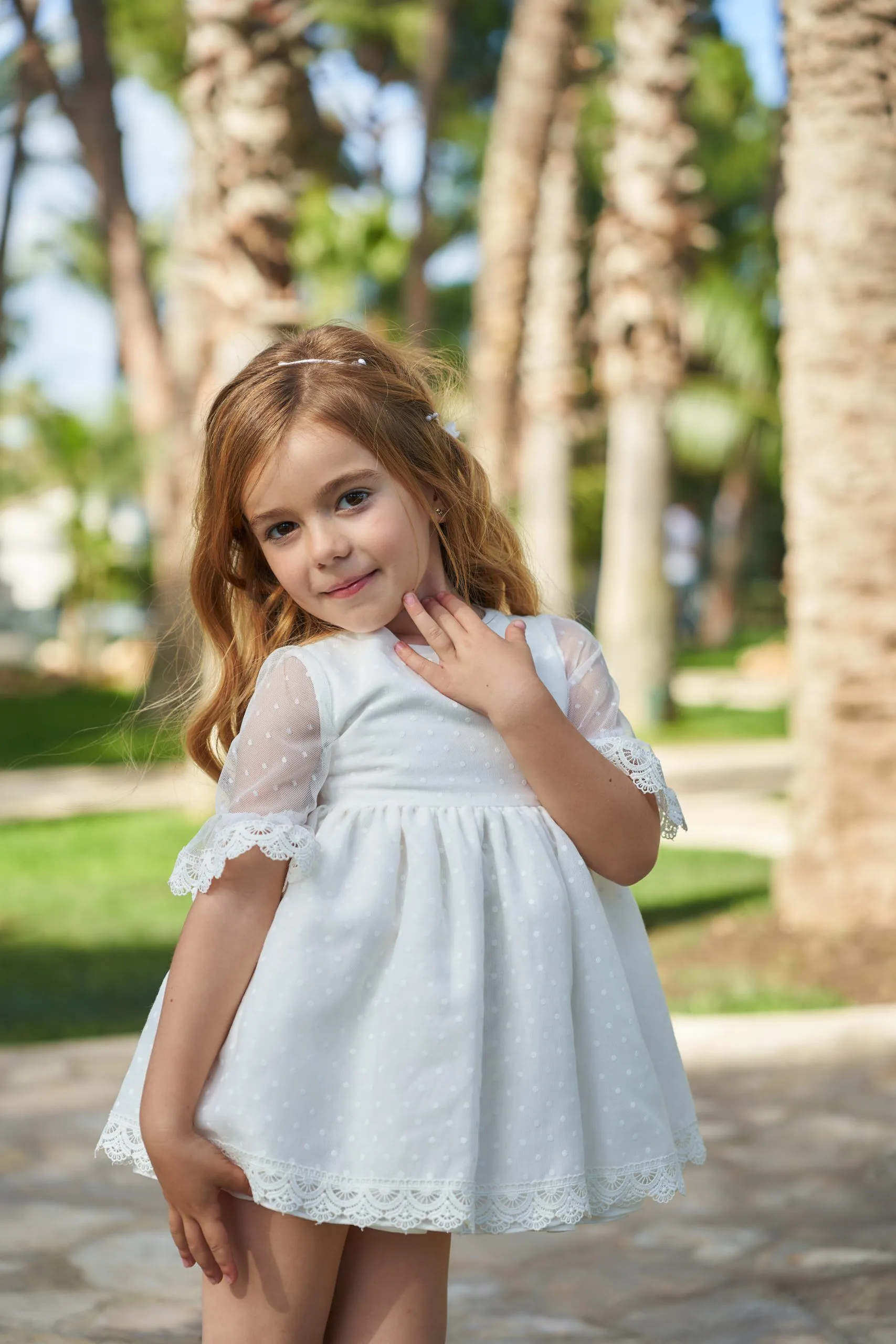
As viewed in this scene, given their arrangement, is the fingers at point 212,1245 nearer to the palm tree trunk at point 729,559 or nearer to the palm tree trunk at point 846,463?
the palm tree trunk at point 846,463

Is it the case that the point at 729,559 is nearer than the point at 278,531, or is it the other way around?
the point at 278,531

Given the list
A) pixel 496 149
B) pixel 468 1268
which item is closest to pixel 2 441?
pixel 496 149

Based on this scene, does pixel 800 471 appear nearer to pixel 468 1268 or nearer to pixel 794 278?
pixel 794 278

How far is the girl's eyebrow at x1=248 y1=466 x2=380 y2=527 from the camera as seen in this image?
→ 1.89m

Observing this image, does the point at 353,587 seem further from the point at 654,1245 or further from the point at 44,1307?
the point at 654,1245

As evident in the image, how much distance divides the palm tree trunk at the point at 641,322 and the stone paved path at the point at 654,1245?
8.87 m

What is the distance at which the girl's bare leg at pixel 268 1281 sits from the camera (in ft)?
5.81

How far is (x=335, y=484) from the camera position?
1.90 m

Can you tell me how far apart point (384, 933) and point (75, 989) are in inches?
153

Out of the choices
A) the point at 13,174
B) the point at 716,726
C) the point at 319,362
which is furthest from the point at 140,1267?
the point at 13,174

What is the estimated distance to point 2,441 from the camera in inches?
1074

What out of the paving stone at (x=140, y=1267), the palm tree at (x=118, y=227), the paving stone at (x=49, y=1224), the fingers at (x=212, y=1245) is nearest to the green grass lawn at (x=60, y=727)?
the palm tree at (x=118, y=227)

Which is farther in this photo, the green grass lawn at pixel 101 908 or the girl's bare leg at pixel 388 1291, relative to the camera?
the green grass lawn at pixel 101 908

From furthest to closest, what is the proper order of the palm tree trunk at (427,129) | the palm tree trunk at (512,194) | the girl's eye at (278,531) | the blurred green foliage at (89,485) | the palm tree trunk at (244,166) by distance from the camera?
1. the blurred green foliage at (89,485)
2. the palm tree trunk at (427,129)
3. the palm tree trunk at (512,194)
4. the palm tree trunk at (244,166)
5. the girl's eye at (278,531)
